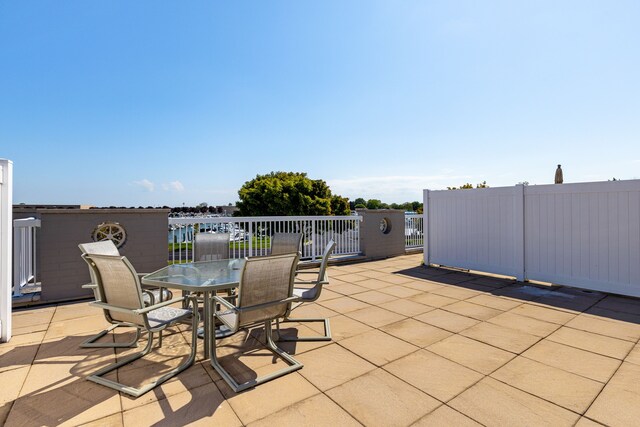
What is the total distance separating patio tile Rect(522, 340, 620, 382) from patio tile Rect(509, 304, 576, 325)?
2.82 feet

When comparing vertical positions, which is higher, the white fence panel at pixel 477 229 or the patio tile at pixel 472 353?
the white fence panel at pixel 477 229

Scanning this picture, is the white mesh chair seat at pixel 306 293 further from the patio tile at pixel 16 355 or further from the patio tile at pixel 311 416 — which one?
the patio tile at pixel 16 355

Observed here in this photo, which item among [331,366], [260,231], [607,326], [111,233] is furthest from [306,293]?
[260,231]

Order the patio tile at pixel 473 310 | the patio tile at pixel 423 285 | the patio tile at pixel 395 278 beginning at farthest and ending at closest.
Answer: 1. the patio tile at pixel 395 278
2. the patio tile at pixel 423 285
3. the patio tile at pixel 473 310

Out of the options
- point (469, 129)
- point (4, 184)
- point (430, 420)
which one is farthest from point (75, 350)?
point (469, 129)

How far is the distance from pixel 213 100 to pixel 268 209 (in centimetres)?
1137

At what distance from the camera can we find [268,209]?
20250 millimetres

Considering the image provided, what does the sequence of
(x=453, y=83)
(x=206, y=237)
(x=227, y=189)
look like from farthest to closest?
1. (x=227, y=189)
2. (x=453, y=83)
3. (x=206, y=237)

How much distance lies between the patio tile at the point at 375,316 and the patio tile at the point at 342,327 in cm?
10

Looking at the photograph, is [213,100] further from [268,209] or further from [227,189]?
[227,189]

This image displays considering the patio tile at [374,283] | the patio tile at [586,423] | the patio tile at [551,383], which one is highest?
the patio tile at [586,423]

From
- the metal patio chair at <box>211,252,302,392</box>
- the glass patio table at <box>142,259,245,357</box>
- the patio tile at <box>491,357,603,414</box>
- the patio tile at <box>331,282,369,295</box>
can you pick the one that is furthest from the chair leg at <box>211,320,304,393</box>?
the patio tile at <box>331,282,369,295</box>

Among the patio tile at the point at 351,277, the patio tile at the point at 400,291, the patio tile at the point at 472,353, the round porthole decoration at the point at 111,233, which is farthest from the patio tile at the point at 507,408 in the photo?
the round porthole decoration at the point at 111,233

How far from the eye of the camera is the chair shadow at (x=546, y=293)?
3.85m
